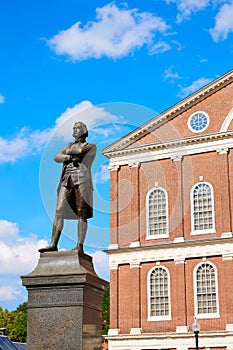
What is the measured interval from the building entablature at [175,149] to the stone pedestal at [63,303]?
27211 mm

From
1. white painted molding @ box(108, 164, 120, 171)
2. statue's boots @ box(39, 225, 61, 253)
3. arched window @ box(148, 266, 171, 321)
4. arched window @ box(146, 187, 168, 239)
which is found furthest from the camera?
white painted molding @ box(108, 164, 120, 171)

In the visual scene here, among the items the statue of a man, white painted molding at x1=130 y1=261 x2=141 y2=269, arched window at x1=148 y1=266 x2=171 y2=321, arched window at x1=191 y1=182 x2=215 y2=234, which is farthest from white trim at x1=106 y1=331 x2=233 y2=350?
the statue of a man

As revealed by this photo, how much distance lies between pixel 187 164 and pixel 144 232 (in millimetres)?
4974

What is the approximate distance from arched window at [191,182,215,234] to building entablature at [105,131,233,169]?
2.35 meters

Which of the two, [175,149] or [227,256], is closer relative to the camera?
[227,256]

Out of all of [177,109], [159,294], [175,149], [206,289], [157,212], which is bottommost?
[159,294]

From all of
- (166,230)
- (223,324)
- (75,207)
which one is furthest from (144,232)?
(75,207)

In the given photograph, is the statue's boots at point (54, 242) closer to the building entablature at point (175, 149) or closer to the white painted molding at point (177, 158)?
the building entablature at point (175, 149)

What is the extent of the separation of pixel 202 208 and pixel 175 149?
444 cm

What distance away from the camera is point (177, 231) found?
3581 cm

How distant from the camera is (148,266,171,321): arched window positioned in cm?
3472

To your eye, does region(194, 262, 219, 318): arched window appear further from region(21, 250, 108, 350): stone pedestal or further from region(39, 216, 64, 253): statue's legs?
region(39, 216, 64, 253): statue's legs

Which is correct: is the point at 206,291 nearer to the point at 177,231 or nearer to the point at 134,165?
the point at 177,231

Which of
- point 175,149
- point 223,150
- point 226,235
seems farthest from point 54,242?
point 175,149
